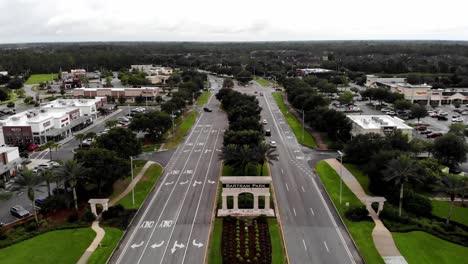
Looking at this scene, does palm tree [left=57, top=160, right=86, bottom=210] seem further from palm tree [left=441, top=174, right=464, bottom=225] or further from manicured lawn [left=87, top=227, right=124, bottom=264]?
palm tree [left=441, top=174, right=464, bottom=225]

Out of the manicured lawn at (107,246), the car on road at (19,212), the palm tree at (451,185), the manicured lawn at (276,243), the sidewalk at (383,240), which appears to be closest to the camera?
the manicured lawn at (276,243)

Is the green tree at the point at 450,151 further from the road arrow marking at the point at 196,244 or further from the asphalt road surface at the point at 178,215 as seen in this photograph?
the road arrow marking at the point at 196,244

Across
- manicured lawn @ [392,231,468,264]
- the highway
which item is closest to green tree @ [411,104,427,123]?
the highway

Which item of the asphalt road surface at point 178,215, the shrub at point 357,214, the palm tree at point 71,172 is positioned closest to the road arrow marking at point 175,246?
the asphalt road surface at point 178,215

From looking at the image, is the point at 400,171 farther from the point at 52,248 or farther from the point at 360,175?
the point at 52,248

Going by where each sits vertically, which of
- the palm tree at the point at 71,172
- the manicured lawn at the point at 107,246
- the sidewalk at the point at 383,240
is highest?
the palm tree at the point at 71,172

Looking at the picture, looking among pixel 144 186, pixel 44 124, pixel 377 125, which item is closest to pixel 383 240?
pixel 144 186
